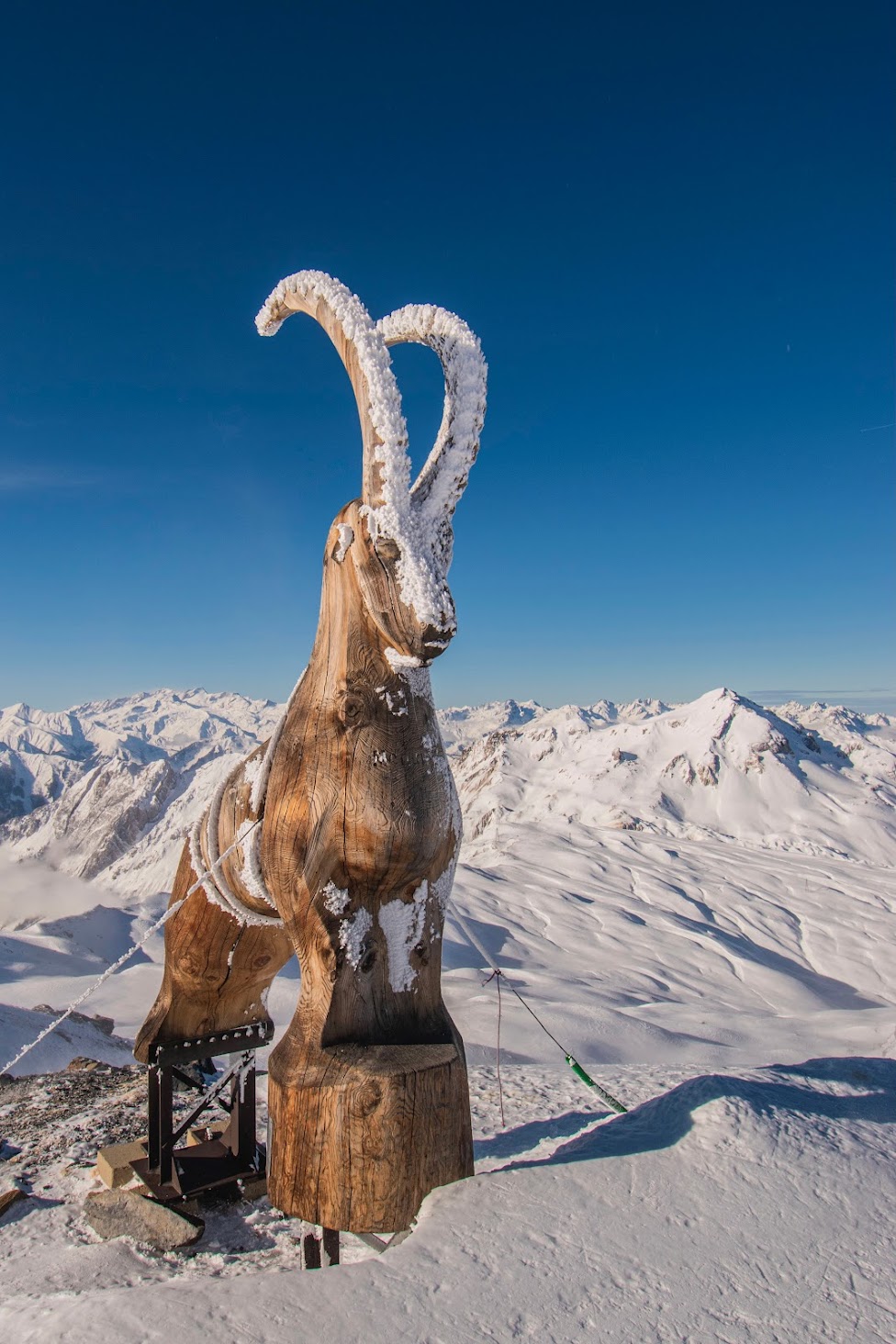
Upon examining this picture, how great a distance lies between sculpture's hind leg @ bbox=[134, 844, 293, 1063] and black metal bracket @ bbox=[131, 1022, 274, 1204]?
0.29ft

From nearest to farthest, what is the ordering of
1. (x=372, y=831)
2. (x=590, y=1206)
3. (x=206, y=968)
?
(x=590, y=1206), (x=372, y=831), (x=206, y=968)

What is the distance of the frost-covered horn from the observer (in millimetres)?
4164

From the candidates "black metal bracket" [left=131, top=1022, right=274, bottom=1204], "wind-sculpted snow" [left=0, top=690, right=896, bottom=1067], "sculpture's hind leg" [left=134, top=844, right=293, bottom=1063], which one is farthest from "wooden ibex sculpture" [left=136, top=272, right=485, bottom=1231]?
"black metal bracket" [left=131, top=1022, right=274, bottom=1204]

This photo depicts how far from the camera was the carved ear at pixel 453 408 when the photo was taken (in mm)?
4461

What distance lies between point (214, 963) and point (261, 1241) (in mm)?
1606

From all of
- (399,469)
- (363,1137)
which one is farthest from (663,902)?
(399,469)

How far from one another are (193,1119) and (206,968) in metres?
1.32

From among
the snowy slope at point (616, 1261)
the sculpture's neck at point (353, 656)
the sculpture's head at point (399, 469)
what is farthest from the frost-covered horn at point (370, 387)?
the snowy slope at point (616, 1261)

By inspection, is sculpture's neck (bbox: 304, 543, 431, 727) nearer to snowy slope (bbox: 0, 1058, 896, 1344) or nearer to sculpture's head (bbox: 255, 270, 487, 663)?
sculpture's head (bbox: 255, 270, 487, 663)

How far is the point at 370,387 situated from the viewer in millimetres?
4156

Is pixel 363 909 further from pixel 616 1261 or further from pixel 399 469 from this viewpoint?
pixel 399 469

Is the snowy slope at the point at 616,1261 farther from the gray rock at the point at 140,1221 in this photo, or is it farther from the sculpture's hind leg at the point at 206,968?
the sculpture's hind leg at the point at 206,968

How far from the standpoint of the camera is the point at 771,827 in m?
90.2

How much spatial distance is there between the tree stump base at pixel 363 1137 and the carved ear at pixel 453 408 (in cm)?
277
